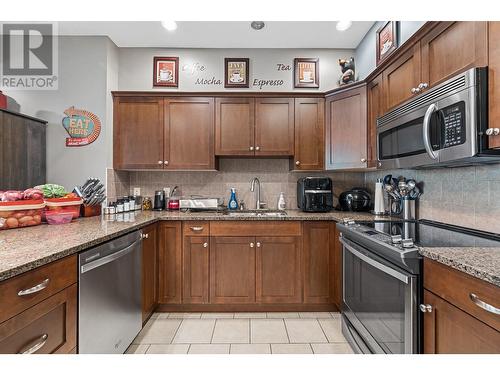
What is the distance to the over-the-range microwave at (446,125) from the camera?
1.15 metres

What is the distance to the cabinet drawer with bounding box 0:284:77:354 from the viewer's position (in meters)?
0.89

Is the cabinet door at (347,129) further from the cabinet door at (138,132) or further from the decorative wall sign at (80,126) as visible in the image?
the decorative wall sign at (80,126)

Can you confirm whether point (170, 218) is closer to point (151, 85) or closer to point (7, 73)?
point (151, 85)

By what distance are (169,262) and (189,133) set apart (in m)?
1.28

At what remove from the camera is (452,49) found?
1360 mm

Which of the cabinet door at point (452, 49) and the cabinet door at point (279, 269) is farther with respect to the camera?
the cabinet door at point (279, 269)

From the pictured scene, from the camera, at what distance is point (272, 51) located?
120 inches

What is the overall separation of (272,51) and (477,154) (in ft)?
7.97

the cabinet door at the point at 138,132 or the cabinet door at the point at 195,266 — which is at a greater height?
the cabinet door at the point at 138,132

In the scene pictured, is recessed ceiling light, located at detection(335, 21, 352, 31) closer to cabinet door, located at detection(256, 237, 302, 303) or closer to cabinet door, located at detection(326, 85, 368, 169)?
cabinet door, located at detection(326, 85, 368, 169)

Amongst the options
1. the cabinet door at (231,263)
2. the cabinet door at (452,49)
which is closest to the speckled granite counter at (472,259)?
the cabinet door at (452,49)

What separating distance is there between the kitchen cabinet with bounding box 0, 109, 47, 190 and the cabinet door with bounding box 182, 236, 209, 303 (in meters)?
1.52

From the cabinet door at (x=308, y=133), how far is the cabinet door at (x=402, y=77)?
0.80m

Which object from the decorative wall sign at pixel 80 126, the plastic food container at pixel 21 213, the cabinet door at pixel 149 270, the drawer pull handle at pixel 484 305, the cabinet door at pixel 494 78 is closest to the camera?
the drawer pull handle at pixel 484 305
